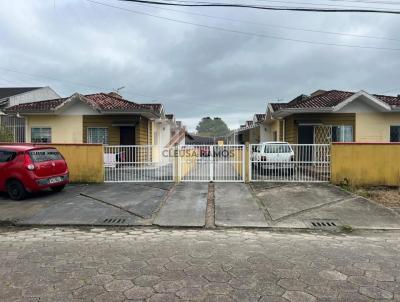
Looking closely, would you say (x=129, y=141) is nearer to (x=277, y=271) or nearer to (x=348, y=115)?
(x=348, y=115)

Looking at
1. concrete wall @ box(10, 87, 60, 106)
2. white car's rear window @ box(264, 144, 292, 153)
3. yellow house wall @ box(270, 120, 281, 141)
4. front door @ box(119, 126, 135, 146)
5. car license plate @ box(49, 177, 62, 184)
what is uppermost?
concrete wall @ box(10, 87, 60, 106)

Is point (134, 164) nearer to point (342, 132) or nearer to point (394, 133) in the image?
point (342, 132)

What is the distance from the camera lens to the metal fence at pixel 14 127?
21406 mm

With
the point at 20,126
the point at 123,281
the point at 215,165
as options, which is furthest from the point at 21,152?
the point at 20,126

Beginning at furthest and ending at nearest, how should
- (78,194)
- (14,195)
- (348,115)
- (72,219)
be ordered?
(348,115), (78,194), (14,195), (72,219)

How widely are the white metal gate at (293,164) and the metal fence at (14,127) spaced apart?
1471 centimetres

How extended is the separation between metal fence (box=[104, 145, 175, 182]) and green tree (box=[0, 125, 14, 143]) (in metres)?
9.78

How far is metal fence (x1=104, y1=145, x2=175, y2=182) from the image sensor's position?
44.2ft

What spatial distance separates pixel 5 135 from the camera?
67.8 ft

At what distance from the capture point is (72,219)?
339 inches

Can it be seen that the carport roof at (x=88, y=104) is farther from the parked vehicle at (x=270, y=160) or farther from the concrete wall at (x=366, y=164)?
the concrete wall at (x=366, y=164)

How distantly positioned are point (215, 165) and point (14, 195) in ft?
21.2

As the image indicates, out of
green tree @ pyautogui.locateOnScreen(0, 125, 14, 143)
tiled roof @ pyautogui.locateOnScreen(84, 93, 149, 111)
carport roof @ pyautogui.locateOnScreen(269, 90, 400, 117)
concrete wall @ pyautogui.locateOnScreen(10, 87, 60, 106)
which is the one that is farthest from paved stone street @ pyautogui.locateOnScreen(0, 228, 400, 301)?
concrete wall @ pyautogui.locateOnScreen(10, 87, 60, 106)

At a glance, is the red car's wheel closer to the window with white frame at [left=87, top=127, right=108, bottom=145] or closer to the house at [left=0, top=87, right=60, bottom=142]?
the window with white frame at [left=87, top=127, right=108, bottom=145]
